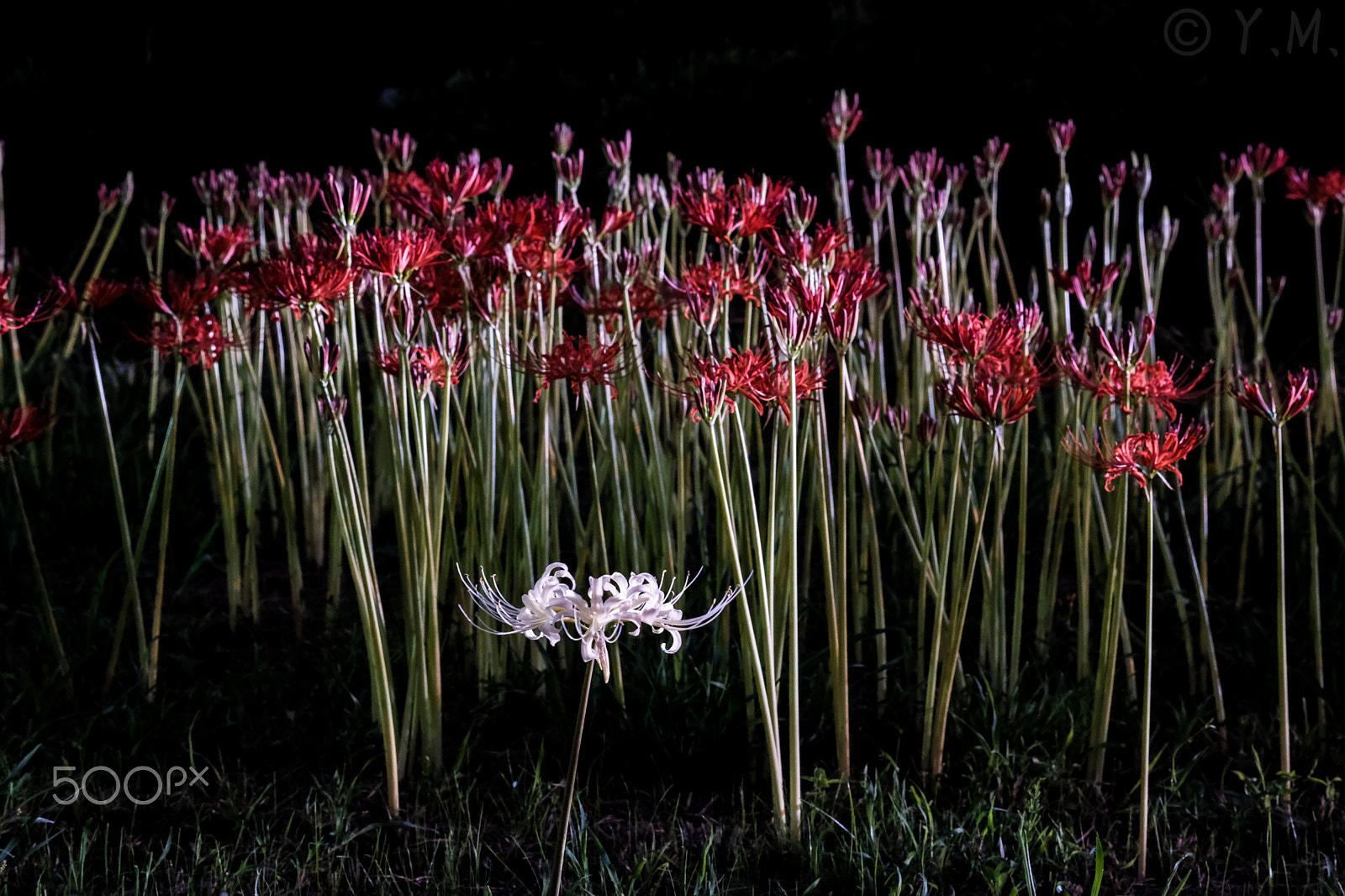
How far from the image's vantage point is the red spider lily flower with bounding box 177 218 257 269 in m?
2.24

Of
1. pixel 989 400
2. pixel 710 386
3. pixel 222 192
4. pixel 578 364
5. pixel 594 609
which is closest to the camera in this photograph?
pixel 594 609

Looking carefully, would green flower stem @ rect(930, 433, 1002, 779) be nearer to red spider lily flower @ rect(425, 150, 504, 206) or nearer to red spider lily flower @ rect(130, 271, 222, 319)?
red spider lily flower @ rect(425, 150, 504, 206)

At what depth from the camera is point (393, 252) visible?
1698 mm

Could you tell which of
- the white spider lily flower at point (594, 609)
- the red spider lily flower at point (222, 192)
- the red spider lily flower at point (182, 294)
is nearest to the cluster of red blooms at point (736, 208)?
the white spider lily flower at point (594, 609)

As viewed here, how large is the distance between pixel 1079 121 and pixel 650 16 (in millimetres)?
2188

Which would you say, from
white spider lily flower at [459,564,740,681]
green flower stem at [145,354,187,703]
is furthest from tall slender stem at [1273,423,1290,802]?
green flower stem at [145,354,187,703]

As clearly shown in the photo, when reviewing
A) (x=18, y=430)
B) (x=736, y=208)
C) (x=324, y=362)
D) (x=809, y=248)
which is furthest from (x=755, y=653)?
(x=18, y=430)

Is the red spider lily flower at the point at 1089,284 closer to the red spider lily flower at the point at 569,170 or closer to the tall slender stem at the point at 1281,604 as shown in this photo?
the tall slender stem at the point at 1281,604

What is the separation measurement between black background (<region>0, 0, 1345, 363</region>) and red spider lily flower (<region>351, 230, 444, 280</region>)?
336 centimetres

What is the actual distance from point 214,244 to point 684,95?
3372mm

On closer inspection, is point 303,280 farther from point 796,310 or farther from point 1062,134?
point 1062,134

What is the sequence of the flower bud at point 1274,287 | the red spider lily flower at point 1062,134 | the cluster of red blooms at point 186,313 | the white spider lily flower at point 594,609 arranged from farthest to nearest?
the flower bud at point 1274,287
the red spider lily flower at point 1062,134
the cluster of red blooms at point 186,313
the white spider lily flower at point 594,609

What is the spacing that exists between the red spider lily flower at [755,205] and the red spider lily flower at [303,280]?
1.97ft

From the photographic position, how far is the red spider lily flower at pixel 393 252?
169cm
